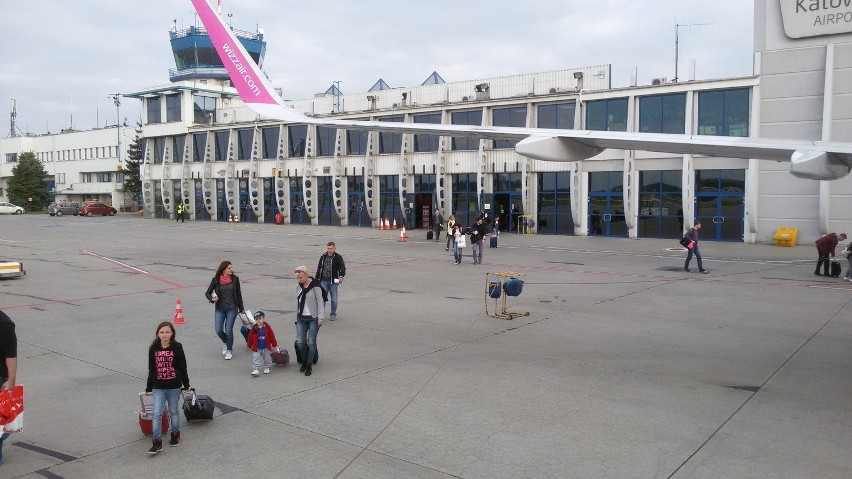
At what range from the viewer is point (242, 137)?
55594 millimetres

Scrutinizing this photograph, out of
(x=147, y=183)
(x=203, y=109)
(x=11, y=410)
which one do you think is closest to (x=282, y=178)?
(x=203, y=109)

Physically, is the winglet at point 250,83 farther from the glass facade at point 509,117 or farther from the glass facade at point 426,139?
the glass facade at point 426,139

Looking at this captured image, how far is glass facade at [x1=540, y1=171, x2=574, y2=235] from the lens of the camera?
3925cm

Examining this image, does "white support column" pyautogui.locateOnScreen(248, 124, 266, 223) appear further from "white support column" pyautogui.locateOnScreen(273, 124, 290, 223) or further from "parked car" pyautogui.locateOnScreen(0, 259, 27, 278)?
"parked car" pyautogui.locateOnScreen(0, 259, 27, 278)

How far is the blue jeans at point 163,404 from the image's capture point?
7.13 metres

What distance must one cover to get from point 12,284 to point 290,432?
654 inches

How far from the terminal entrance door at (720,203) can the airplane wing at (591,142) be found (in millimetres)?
26484

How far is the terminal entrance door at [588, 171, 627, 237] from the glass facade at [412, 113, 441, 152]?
38.8 feet

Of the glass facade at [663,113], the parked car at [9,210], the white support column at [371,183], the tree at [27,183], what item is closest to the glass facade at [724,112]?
the glass facade at [663,113]

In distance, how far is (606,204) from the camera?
1480 inches

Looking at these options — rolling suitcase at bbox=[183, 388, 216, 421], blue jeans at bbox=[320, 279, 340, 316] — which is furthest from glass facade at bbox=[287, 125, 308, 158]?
rolling suitcase at bbox=[183, 388, 216, 421]

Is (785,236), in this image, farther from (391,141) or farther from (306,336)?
(306,336)

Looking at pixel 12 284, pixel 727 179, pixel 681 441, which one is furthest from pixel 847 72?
pixel 12 284

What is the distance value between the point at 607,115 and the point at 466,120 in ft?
32.5
